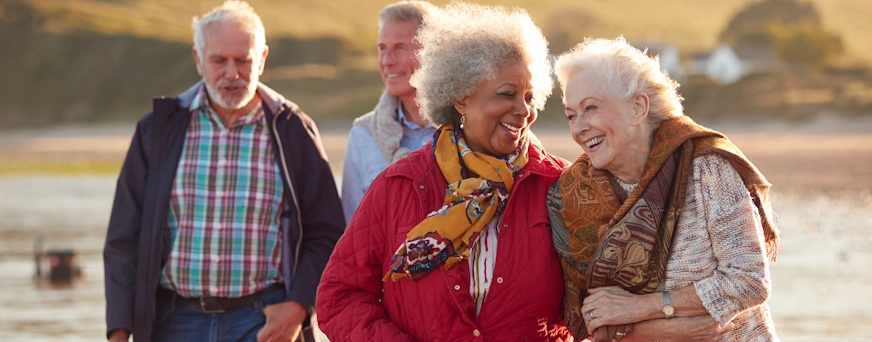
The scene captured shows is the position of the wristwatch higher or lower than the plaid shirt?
lower

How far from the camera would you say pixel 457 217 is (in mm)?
2816

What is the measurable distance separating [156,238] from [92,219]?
543 inches

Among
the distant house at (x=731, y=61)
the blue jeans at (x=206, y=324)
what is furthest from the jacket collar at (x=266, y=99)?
the distant house at (x=731, y=61)

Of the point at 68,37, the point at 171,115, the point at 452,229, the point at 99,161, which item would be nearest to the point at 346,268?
the point at 452,229

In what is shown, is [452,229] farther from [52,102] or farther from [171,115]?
[52,102]

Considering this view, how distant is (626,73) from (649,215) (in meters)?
0.39

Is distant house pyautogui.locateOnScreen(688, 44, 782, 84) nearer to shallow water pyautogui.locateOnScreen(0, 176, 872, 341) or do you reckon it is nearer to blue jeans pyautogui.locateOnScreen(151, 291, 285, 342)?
shallow water pyautogui.locateOnScreen(0, 176, 872, 341)

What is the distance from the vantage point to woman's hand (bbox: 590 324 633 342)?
2758mm

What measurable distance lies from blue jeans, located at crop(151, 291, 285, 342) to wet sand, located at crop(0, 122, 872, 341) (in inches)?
210

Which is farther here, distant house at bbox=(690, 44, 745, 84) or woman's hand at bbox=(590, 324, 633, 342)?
distant house at bbox=(690, 44, 745, 84)

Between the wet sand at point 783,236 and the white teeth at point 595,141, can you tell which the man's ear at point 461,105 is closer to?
the white teeth at point 595,141

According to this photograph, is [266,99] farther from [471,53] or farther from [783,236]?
[783,236]

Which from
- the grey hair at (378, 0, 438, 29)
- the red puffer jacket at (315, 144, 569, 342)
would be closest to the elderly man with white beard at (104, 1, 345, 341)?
the grey hair at (378, 0, 438, 29)

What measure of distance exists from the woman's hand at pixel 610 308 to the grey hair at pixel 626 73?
0.47 metres
